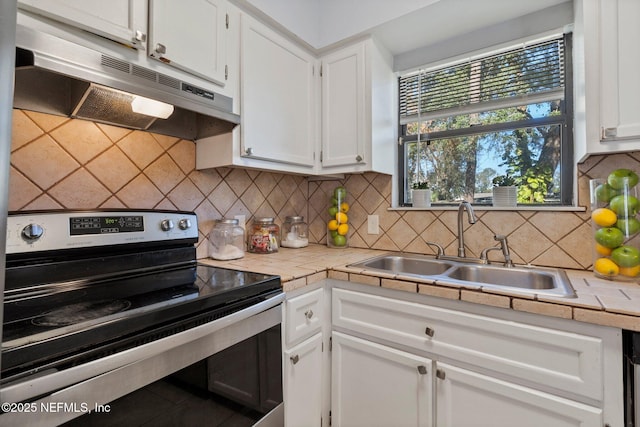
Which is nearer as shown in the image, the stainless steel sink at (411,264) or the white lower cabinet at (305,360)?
the white lower cabinet at (305,360)

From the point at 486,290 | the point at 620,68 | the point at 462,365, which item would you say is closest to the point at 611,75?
the point at 620,68

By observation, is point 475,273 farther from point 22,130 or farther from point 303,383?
point 22,130

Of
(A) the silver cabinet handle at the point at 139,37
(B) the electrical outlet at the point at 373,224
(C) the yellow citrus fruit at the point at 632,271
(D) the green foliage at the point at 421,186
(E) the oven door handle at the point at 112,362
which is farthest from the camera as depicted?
(B) the electrical outlet at the point at 373,224

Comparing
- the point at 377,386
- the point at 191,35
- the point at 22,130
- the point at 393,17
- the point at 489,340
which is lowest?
the point at 377,386

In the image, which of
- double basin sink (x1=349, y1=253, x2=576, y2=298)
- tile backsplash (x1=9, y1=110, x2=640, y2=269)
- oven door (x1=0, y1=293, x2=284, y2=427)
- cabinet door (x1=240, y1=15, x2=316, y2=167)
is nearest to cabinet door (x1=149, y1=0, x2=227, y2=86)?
cabinet door (x1=240, y1=15, x2=316, y2=167)

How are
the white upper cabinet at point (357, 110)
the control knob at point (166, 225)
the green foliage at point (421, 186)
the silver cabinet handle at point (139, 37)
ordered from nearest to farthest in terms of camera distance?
the silver cabinet handle at point (139, 37) < the control knob at point (166, 225) < the white upper cabinet at point (357, 110) < the green foliage at point (421, 186)

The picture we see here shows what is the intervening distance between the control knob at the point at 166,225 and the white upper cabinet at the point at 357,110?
944 millimetres

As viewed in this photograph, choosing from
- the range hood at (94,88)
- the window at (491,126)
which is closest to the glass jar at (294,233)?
the window at (491,126)

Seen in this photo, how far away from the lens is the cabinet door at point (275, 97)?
1.44 metres

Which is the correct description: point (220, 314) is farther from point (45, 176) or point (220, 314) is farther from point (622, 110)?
point (622, 110)

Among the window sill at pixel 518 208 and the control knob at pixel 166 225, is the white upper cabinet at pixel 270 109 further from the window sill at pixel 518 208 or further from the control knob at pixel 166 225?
the window sill at pixel 518 208

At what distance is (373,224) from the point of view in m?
1.97

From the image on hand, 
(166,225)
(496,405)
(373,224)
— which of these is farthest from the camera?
(373,224)

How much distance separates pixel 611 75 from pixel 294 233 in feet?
5.55
